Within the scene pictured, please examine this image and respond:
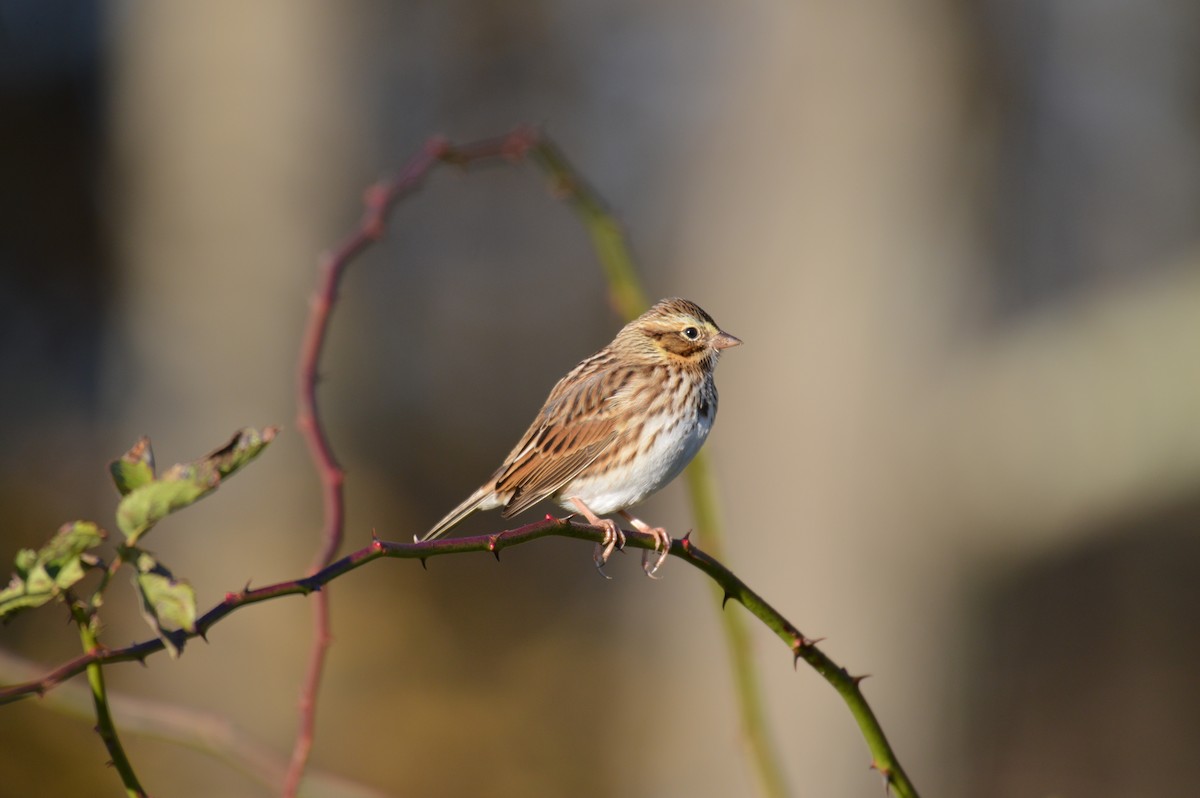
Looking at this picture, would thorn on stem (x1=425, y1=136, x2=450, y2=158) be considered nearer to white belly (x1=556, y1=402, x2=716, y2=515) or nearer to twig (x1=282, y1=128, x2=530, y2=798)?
twig (x1=282, y1=128, x2=530, y2=798)

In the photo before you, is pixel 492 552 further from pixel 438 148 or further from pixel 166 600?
pixel 438 148

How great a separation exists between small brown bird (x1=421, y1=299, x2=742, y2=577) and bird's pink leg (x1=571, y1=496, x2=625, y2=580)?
11 millimetres

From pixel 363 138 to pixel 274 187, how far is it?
37.7 inches

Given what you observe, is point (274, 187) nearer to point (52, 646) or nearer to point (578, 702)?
point (52, 646)

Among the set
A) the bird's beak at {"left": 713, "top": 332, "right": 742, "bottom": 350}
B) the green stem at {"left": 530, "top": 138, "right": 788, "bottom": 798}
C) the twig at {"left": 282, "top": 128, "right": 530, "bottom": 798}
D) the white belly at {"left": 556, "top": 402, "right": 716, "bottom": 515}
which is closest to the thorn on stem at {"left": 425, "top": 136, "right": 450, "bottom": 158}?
the twig at {"left": 282, "top": 128, "right": 530, "bottom": 798}

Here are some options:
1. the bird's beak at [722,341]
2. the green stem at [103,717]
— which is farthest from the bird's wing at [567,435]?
the green stem at [103,717]

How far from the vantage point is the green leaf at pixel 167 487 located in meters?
1.33

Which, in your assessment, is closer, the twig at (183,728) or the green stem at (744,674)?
the twig at (183,728)

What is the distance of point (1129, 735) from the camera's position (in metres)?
12.1

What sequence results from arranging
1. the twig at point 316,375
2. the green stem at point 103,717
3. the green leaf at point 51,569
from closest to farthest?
1. the green leaf at point 51,569
2. the green stem at point 103,717
3. the twig at point 316,375

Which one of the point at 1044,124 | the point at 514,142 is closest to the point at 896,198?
the point at 1044,124

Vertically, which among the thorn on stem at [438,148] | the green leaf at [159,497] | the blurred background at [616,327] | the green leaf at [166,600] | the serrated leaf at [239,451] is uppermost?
the thorn on stem at [438,148]

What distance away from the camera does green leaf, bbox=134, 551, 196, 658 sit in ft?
4.30

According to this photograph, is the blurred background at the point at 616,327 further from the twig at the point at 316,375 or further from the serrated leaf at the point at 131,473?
the serrated leaf at the point at 131,473
